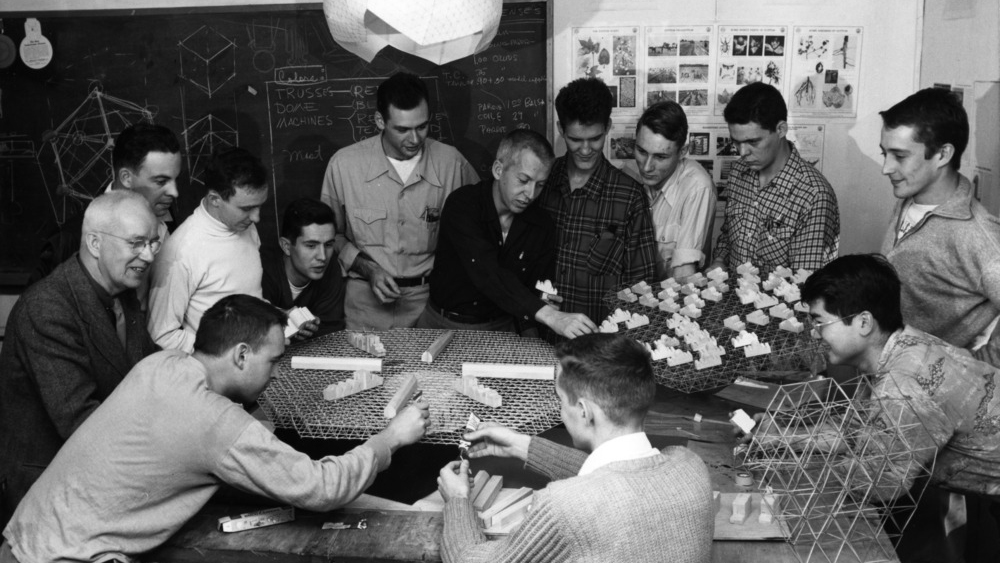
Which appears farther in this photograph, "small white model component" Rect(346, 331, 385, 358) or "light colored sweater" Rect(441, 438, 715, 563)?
"small white model component" Rect(346, 331, 385, 358)

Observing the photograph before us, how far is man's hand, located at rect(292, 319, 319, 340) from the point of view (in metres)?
4.53

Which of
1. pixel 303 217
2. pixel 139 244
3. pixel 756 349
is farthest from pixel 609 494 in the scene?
pixel 303 217

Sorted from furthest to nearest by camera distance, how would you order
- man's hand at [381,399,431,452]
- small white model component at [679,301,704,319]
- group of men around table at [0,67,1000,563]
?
small white model component at [679,301,704,319] < man's hand at [381,399,431,452] < group of men around table at [0,67,1000,563]

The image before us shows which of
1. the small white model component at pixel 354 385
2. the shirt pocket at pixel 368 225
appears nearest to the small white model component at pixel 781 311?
the small white model component at pixel 354 385

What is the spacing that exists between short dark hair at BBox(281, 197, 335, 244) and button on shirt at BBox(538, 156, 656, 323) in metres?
1.29

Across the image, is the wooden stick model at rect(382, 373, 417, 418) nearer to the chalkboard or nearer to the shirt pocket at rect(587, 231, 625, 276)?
the shirt pocket at rect(587, 231, 625, 276)

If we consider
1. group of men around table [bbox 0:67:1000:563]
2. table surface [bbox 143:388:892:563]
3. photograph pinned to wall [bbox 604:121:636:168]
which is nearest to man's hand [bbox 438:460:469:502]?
group of men around table [bbox 0:67:1000:563]

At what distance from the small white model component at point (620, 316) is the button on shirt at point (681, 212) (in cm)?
107

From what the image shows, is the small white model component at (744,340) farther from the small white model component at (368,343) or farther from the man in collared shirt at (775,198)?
the small white model component at (368,343)

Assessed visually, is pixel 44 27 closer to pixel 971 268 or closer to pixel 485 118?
pixel 485 118

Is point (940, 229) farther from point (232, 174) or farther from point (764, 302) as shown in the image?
point (232, 174)

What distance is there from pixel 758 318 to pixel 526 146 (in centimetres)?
153

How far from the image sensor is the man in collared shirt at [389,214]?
222 inches

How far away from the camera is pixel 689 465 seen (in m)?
2.64
